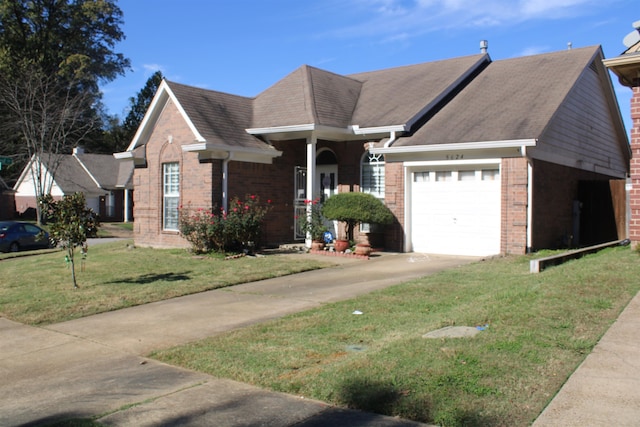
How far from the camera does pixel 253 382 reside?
18.5 feet

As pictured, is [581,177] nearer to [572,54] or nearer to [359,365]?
[572,54]

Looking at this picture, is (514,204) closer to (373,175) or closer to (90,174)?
(373,175)

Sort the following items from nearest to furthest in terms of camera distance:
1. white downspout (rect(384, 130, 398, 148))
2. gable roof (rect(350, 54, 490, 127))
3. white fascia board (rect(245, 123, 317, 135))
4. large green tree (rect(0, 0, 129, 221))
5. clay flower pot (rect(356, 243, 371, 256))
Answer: clay flower pot (rect(356, 243, 371, 256)), white downspout (rect(384, 130, 398, 148)), white fascia board (rect(245, 123, 317, 135)), gable roof (rect(350, 54, 490, 127)), large green tree (rect(0, 0, 129, 221))

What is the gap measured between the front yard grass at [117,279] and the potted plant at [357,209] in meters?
1.55

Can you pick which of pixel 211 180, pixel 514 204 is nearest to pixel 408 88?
pixel 514 204

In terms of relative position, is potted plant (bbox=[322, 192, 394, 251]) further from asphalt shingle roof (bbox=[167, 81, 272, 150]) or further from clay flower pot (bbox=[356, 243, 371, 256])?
asphalt shingle roof (bbox=[167, 81, 272, 150])

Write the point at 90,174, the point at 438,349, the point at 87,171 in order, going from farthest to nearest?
the point at 87,171 → the point at 90,174 → the point at 438,349

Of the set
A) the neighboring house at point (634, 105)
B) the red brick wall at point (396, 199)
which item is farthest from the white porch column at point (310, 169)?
the neighboring house at point (634, 105)

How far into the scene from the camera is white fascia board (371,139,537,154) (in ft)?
44.6

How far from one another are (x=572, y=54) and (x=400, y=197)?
768 cm

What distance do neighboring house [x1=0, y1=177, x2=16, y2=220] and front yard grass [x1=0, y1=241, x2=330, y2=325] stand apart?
33105 millimetres

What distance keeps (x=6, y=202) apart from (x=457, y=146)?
43.1 m

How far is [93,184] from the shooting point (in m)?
45.0

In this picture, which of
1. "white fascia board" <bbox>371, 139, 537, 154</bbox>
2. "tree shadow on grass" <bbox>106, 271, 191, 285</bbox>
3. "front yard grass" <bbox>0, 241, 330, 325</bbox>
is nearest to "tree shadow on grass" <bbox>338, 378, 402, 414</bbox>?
"front yard grass" <bbox>0, 241, 330, 325</bbox>
